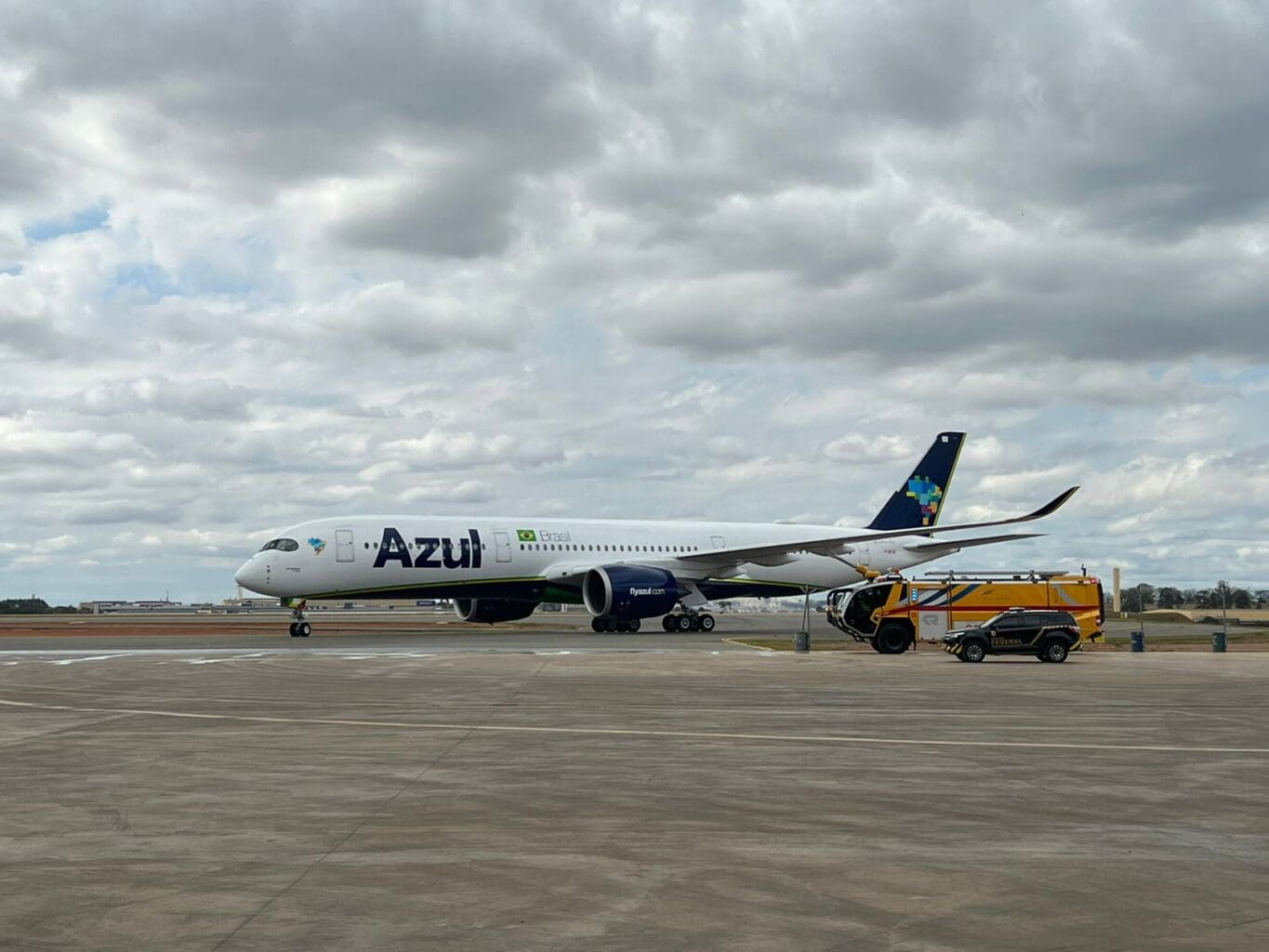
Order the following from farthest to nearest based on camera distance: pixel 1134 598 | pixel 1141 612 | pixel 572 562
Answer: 1. pixel 1134 598
2. pixel 1141 612
3. pixel 572 562

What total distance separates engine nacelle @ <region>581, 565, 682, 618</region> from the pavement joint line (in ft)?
99.5

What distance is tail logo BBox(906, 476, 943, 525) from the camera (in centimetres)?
6369

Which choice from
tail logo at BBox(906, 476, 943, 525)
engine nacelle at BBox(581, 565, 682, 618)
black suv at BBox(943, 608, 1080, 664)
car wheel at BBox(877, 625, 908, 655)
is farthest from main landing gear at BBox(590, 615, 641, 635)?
black suv at BBox(943, 608, 1080, 664)

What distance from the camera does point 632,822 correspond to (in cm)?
920

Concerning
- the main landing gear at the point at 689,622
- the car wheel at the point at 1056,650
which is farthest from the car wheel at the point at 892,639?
the main landing gear at the point at 689,622

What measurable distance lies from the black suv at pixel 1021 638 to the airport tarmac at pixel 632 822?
11.9 m

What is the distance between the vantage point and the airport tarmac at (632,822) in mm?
6328

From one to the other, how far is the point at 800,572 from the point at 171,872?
51015 millimetres

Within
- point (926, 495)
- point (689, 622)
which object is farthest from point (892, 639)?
point (926, 495)

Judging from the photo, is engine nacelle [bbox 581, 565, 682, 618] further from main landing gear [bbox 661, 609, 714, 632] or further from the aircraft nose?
the aircraft nose

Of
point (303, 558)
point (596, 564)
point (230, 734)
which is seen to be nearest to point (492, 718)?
point (230, 734)

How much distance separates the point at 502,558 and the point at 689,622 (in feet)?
28.4

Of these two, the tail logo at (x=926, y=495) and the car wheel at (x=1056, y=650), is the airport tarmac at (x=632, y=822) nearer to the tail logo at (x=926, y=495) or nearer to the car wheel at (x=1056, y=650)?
the car wheel at (x=1056, y=650)

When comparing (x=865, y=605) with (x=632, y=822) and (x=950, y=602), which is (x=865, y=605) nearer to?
(x=950, y=602)
